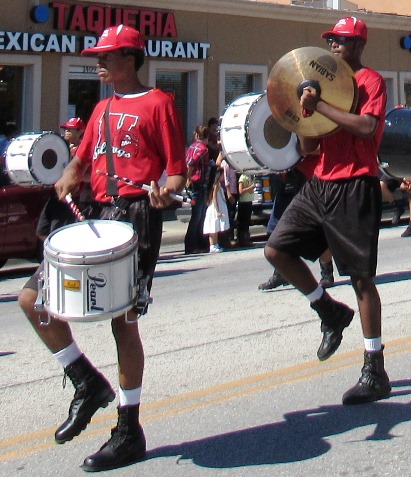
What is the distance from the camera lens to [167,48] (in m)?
21.0

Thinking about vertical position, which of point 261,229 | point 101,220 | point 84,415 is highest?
point 101,220

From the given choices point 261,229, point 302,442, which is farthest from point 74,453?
point 261,229

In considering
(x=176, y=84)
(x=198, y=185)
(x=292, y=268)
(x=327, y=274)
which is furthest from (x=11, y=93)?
(x=292, y=268)

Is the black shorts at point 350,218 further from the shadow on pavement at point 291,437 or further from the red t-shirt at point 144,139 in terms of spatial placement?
the red t-shirt at point 144,139

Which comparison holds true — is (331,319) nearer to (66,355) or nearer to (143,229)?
(143,229)

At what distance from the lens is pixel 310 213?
224 inches

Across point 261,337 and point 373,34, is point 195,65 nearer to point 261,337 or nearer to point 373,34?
point 373,34

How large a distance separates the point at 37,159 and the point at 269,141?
9.20 ft

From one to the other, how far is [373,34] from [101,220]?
73.0ft

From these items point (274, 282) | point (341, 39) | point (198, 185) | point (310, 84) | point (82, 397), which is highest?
point (341, 39)

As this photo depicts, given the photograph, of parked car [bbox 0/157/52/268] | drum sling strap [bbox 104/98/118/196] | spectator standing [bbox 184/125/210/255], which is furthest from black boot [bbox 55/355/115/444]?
spectator standing [bbox 184/125/210/255]

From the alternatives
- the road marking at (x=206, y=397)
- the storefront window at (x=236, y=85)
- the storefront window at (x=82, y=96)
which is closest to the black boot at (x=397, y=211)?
the storefront window at (x=236, y=85)

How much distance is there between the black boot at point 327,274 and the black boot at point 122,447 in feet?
17.5

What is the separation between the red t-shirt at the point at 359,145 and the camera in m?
5.36
